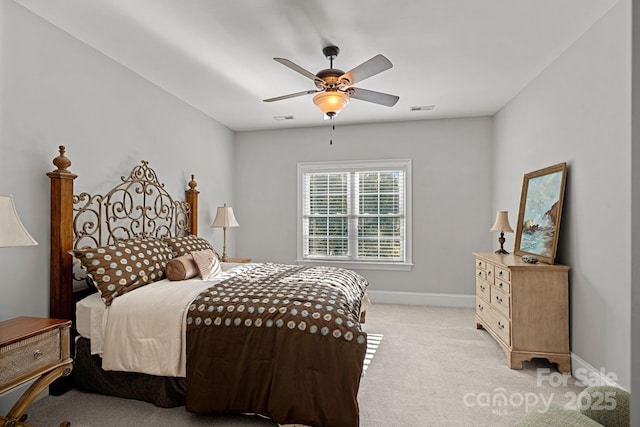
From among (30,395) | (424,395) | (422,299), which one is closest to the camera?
(30,395)

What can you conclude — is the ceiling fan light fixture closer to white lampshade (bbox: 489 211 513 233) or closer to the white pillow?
the white pillow

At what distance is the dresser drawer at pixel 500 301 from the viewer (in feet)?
10.3

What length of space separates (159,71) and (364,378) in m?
3.44

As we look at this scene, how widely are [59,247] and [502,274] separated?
146 inches

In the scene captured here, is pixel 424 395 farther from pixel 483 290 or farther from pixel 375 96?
pixel 375 96

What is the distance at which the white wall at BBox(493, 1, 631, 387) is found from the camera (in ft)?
7.75

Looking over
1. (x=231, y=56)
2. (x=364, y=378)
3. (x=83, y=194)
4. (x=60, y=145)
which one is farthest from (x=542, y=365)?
(x=60, y=145)

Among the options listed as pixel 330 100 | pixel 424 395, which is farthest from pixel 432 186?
pixel 424 395

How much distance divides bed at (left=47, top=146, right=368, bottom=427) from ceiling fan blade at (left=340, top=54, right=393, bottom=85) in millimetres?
1629

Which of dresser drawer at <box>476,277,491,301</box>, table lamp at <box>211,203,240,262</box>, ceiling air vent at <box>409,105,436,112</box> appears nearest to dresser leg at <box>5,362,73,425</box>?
table lamp at <box>211,203,240,262</box>

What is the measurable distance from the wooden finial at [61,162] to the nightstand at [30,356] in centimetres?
108

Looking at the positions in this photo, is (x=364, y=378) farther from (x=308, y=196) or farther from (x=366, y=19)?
(x=308, y=196)

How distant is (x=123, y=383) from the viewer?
2480 mm

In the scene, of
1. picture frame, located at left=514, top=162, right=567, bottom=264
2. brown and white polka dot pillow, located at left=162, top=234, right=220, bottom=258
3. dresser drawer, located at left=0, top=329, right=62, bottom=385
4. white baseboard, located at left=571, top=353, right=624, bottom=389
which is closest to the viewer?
dresser drawer, located at left=0, top=329, right=62, bottom=385
